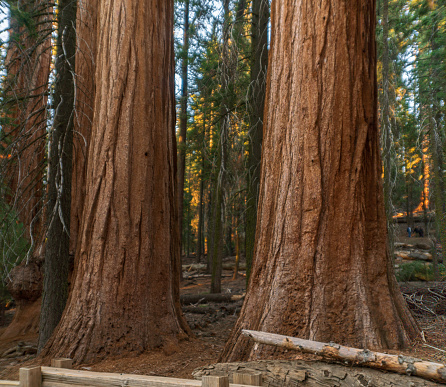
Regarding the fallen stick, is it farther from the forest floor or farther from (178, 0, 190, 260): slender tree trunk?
(178, 0, 190, 260): slender tree trunk

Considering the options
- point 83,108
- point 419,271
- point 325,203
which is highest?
point 83,108

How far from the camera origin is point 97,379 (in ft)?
9.97

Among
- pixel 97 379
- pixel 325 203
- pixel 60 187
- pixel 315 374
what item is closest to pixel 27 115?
pixel 60 187

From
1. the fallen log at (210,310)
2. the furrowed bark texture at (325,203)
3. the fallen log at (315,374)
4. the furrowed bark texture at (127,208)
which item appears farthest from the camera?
the fallen log at (210,310)

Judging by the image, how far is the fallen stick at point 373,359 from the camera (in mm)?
2611

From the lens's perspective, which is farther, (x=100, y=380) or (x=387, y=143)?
(x=387, y=143)

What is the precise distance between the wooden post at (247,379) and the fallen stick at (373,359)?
19.8 inches

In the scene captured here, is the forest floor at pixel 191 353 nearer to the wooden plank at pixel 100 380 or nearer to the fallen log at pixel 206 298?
the wooden plank at pixel 100 380

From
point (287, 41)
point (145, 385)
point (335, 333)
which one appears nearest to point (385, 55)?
point (287, 41)

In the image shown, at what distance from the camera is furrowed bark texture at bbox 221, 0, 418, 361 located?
375cm

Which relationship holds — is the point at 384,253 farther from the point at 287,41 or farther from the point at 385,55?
the point at 385,55

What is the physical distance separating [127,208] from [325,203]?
9.30 ft

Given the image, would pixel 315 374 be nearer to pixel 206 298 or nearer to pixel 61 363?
pixel 61 363

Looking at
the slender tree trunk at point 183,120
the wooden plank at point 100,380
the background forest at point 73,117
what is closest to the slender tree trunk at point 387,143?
the background forest at point 73,117
